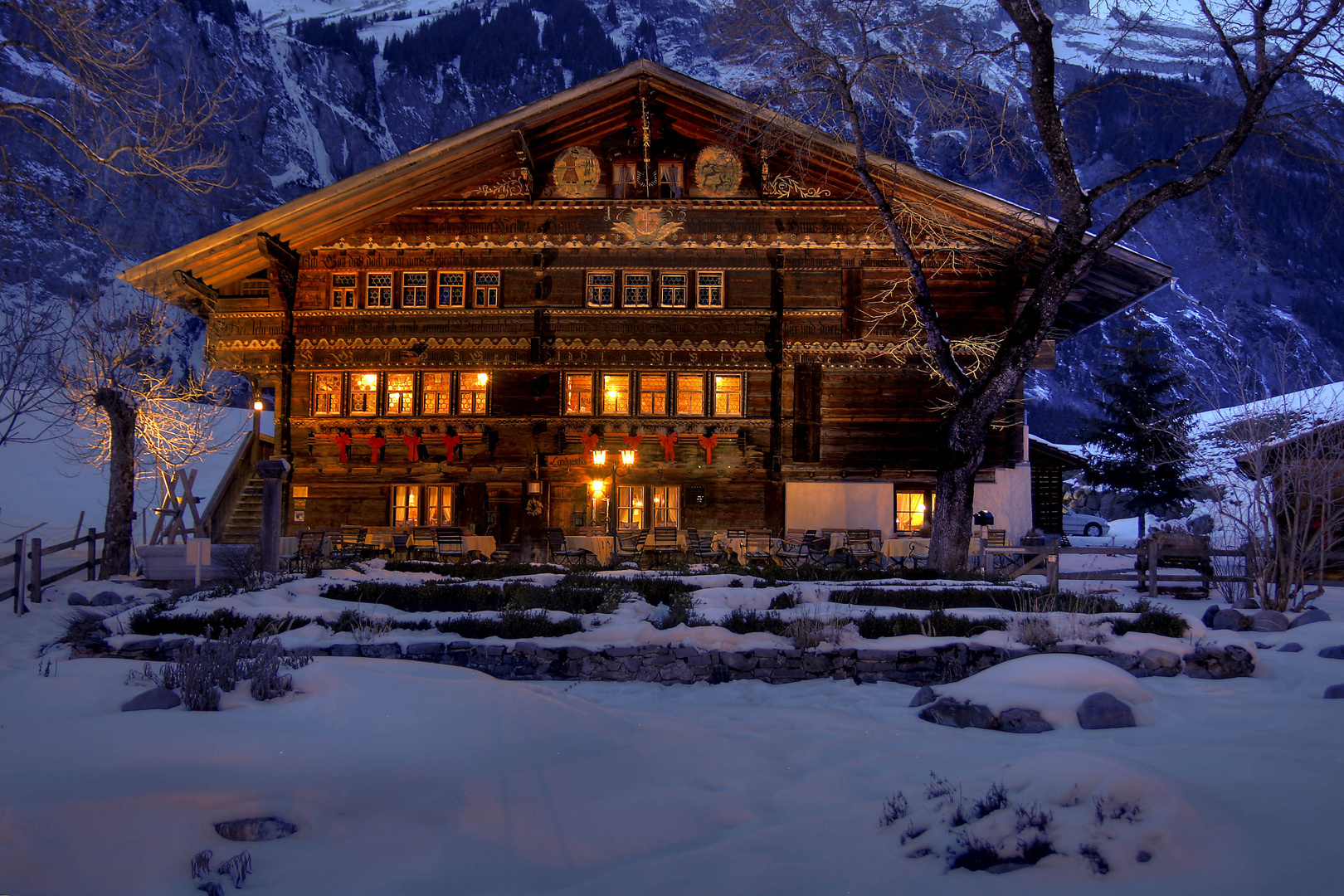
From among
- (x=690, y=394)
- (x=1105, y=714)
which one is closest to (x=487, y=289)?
(x=690, y=394)

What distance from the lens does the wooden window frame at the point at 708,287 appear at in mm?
22844

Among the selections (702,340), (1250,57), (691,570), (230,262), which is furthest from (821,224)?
(230,262)

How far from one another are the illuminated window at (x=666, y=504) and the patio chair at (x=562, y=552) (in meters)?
3.79

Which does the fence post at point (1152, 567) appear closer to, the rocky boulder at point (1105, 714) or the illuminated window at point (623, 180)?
the rocky boulder at point (1105, 714)

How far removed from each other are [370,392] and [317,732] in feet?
61.3

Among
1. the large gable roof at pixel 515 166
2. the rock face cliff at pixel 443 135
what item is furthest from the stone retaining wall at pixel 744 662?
the rock face cliff at pixel 443 135

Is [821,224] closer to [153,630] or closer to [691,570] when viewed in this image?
[691,570]

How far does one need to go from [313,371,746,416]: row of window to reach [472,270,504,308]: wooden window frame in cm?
185

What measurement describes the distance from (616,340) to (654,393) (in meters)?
1.70

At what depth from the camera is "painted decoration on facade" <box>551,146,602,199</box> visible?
22.9 metres

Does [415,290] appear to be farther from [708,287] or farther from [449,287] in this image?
[708,287]

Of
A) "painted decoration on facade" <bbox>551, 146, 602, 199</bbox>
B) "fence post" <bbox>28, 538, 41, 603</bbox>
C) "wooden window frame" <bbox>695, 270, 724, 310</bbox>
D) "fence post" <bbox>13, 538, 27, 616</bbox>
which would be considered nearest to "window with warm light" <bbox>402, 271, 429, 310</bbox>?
"painted decoration on facade" <bbox>551, 146, 602, 199</bbox>

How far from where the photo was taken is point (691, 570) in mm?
14641

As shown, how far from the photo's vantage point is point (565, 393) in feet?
74.9
